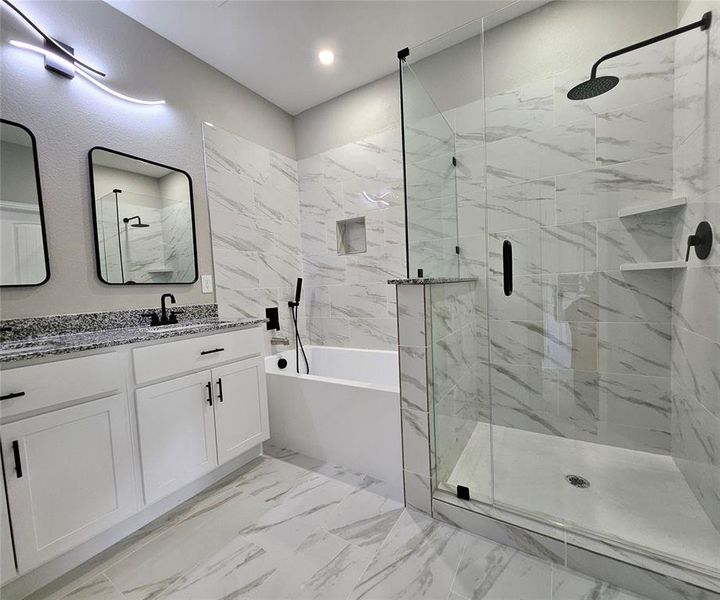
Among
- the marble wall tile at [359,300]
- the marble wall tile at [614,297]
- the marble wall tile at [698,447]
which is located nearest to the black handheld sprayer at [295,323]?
the marble wall tile at [359,300]

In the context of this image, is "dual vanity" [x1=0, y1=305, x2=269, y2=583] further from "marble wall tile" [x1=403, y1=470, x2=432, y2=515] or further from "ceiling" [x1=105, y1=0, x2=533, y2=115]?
"ceiling" [x1=105, y1=0, x2=533, y2=115]

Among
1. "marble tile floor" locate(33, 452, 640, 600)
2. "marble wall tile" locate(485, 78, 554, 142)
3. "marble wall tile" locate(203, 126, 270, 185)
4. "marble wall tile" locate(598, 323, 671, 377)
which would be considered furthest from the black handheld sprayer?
"marble wall tile" locate(598, 323, 671, 377)

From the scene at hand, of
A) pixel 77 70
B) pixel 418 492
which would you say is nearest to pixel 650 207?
pixel 418 492

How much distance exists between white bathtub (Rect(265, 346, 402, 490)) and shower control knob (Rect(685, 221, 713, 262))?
1445mm

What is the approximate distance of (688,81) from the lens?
1437 mm

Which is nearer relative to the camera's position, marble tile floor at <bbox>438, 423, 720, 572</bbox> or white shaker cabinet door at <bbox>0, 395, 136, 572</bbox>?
white shaker cabinet door at <bbox>0, 395, 136, 572</bbox>

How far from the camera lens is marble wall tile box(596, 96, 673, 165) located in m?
1.59

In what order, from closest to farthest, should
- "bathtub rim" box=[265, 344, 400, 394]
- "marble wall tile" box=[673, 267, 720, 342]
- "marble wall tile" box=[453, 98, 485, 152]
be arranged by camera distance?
"marble wall tile" box=[673, 267, 720, 342] → "bathtub rim" box=[265, 344, 400, 394] → "marble wall tile" box=[453, 98, 485, 152]

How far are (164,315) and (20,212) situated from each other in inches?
29.8

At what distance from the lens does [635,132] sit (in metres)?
1.66

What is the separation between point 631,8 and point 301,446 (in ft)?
10.4

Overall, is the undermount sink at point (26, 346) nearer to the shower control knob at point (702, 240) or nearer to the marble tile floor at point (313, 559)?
the marble tile floor at point (313, 559)

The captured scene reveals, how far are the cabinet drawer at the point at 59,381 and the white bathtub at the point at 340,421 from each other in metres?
0.96

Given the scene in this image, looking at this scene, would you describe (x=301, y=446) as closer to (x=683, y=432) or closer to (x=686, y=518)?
(x=686, y=518)
